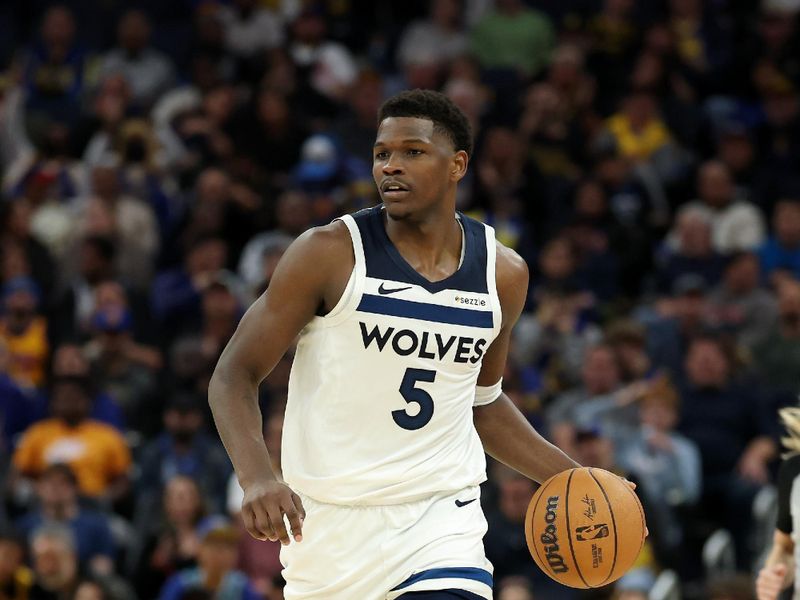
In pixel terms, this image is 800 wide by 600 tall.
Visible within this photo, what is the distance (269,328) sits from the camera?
4.70 meters

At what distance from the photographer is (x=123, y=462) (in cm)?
1076

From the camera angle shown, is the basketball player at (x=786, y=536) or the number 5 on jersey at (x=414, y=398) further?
the basketball player at (x=786, y=536)

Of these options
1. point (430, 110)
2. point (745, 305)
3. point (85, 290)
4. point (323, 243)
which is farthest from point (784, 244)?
point (323, 243)

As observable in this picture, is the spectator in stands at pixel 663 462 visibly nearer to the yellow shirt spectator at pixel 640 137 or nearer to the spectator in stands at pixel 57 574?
the spectator in stands at pixel 57 574

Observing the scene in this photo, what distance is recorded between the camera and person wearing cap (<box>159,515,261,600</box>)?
927 centimetres

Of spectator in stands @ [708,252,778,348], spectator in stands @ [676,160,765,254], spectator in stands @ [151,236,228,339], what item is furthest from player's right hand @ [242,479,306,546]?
spectator in stands @ [676,160,765,254]

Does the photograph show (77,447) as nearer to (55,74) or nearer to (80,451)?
(80,451)

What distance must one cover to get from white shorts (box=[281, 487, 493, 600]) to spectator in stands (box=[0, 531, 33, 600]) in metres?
5.07

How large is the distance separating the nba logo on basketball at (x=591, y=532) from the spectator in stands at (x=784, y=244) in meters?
7.26

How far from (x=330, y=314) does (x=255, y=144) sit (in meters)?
9.30

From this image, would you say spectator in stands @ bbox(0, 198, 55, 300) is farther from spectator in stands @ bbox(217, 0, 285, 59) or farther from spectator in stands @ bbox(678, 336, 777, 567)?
spectator in stands @ bbox(678, 336, 777, 567)

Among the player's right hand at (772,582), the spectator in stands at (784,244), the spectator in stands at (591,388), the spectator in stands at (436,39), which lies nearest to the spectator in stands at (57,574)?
the spectator in stands at (591,388)

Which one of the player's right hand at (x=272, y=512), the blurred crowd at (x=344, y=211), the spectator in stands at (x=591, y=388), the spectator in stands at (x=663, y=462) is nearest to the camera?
the player's right hand at (x=272, y=512)

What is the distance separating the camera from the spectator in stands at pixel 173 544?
9836mm
